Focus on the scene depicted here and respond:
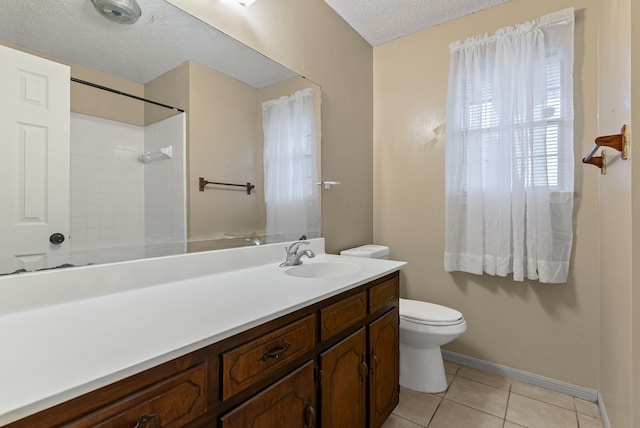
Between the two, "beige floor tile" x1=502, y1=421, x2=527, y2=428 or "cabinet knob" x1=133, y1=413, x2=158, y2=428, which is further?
"beige floor tile" x1=502, y1=421, x2=527, y2=428

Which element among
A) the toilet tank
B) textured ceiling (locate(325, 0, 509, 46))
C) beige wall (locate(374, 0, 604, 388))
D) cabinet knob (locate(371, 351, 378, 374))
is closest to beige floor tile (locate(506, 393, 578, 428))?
beige wall (locate(374, 0, 604, 388))

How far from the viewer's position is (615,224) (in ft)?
4.26

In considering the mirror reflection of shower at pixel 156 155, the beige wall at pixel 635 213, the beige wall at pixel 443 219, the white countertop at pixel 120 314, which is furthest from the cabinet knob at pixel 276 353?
the beige wall at pixel 443 219

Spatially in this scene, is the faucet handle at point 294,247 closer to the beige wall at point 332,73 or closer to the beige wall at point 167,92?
the beige wall at point 332,73

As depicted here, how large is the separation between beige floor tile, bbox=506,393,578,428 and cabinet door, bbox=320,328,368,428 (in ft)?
3.25

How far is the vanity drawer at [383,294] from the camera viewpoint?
4.33 ft

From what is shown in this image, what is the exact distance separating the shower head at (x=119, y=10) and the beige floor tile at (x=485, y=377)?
2.63 m

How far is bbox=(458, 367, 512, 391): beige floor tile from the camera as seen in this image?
1.94 metres

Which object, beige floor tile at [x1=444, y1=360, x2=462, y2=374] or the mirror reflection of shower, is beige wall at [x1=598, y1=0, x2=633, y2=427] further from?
the mirror reflection of shower

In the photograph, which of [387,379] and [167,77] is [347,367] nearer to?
[387,379]

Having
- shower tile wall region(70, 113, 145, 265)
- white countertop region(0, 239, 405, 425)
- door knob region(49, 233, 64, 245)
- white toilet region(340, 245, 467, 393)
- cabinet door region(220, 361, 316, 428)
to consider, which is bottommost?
white toilet region(340, 245, 467, 393)

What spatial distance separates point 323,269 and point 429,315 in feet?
2.38

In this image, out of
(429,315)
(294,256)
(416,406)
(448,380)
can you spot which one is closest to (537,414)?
(448,380)

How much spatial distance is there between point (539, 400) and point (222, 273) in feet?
6.51
